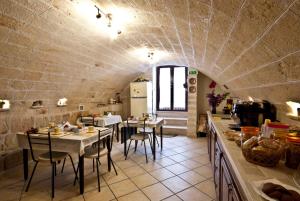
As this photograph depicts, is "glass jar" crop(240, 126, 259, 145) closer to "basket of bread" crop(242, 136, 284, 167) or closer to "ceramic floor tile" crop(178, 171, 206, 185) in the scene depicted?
"basket of bread" crop(242, 136, 284, 167)

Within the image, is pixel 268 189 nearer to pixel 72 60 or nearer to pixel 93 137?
pixel 93 137

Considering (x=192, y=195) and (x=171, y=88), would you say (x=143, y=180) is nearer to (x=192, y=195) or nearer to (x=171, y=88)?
(x=192, y=195)

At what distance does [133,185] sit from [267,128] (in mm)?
2026

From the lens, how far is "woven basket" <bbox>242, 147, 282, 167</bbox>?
114 cm

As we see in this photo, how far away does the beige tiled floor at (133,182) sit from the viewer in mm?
2477

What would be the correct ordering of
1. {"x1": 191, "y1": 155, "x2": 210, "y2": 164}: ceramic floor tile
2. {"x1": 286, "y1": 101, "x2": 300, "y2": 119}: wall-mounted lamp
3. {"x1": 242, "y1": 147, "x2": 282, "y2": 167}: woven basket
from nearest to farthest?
{"x1": 242, "y1": 147, "x2": 282, "y2": 167}: woven basket, {"x1": 286, "y1": 101, "x2": 300, "y2": 119}: wall-mounted lamp, {"x1": 191, "y1": 155, "x2": 210, "y2": 164}: ceramic floor tile

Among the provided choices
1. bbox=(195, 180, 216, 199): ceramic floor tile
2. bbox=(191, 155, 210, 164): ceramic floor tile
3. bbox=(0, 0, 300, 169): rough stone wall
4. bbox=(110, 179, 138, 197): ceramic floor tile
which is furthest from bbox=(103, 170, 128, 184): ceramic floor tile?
bbox=(0, 0, 300, 169): rough stone wall

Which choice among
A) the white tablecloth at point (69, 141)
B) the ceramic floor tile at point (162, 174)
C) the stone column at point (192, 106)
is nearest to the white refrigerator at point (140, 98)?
the stone column at point (192, 106)

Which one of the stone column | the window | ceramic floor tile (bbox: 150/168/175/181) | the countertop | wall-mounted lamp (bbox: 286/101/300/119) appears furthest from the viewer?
the window

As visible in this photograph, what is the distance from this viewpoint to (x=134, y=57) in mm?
4227

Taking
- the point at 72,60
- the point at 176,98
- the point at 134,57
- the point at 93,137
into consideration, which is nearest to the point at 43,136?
the point at 93,137

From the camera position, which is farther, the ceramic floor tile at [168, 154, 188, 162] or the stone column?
the stone column

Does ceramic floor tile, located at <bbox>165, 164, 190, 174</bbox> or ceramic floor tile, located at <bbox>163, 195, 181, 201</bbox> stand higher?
ceramic floor tile, located at <bbox>165, 164, 190, 174</bbox>

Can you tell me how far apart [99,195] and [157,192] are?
77cm
